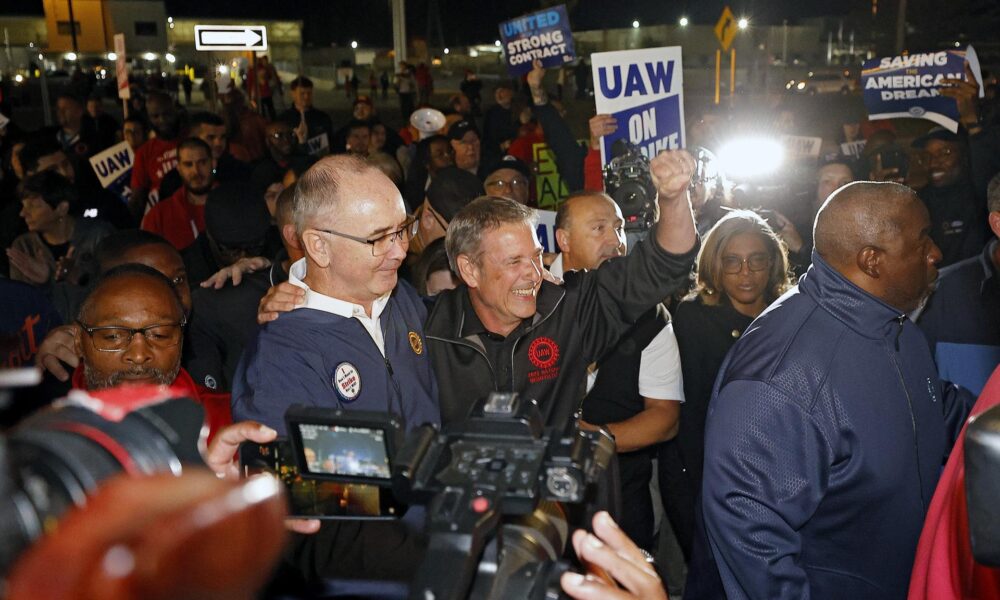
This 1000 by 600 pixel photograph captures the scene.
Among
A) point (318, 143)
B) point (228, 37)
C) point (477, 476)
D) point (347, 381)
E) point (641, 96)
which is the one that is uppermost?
point (228, 37)

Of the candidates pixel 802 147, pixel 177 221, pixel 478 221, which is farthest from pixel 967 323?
pixel 177 221

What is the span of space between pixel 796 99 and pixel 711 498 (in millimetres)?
26359

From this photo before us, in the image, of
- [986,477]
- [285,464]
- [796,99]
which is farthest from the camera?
[796,99]

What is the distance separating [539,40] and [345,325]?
7555mm

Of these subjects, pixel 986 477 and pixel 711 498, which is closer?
pixel 986 477

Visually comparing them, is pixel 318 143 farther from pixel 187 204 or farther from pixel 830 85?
pixel 830 85

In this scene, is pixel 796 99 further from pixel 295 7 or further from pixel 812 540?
pixel 295 7

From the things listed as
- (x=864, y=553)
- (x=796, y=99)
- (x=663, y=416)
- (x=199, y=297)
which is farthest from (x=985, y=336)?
(x=796, y=99)

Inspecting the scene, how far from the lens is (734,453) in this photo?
2.89 m

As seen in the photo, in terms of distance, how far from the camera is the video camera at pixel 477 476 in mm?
1414

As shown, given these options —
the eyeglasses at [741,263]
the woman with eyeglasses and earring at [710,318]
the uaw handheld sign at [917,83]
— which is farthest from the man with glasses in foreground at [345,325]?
the uaw handheld sign at [917,83]

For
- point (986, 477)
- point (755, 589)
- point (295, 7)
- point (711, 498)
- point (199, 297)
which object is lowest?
point (755, 589)

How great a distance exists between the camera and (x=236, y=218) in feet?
17.1

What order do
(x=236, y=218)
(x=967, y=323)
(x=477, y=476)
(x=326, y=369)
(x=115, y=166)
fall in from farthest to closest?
(x=115, y=166), (x=236, y=218), (x=967, y=323), (x=326, y=369), (x=477, y=476)
